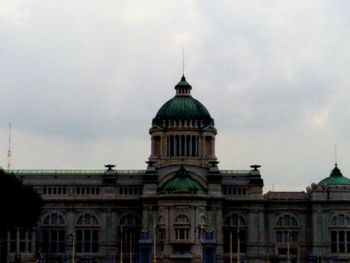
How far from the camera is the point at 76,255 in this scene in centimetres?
→ 18775

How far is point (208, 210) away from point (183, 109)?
20874 mm

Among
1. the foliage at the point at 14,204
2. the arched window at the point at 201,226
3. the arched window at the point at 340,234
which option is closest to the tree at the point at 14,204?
the foliage at the point at 14,204

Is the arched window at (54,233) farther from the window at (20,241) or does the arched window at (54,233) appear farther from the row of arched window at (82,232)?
the window at (20,241)

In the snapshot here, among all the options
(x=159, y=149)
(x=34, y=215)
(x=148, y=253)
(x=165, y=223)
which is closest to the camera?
(x=148, y=253)

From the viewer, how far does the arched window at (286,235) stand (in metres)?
189

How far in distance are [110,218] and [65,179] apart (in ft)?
35.6

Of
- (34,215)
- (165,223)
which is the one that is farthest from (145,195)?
(34,215)

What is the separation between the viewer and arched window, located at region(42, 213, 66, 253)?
618 feet

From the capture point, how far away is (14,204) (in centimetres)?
16162

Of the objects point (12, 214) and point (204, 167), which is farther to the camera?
point (204, 167)

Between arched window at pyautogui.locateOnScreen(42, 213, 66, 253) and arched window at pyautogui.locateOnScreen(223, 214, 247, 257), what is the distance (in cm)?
2898

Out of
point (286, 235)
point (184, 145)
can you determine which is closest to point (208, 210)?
point (184, 145)

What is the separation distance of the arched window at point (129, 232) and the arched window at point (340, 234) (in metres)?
34.5

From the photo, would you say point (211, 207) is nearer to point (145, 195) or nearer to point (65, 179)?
point (145, 195)
